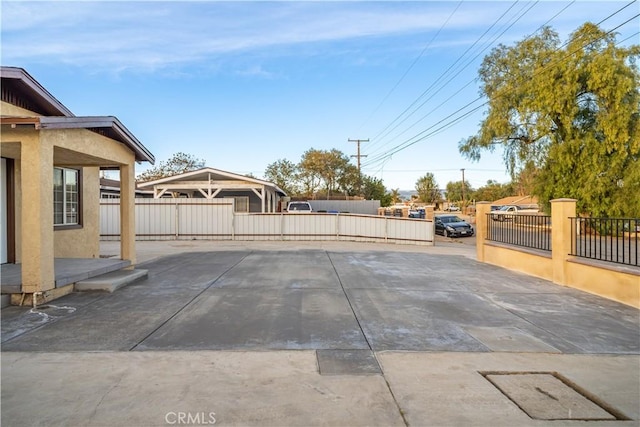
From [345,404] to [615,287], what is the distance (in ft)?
20.5

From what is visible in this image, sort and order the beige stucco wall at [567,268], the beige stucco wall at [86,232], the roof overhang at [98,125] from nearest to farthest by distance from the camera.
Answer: the roof overhang at [98,125]
the beige stucco wall at [567,268]
the beige stucco wall at [86,232]

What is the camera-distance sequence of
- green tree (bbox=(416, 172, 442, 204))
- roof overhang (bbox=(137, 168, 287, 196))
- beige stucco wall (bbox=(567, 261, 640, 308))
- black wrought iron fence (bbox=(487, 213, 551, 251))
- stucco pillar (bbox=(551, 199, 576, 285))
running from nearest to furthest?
beige stucco wall (bbox=(567, 261, 640, 308)) < stucco pillar (bbox=(551, 199, 576, 285)) < black wrought iron fence (bbox=(487, 213, 551, 251)) < roof overhang (bbox=(137, 168, 287, 196)) < green tree (bbox=(416, 172, 442, 204))

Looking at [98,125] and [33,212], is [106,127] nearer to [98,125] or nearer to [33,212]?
[98,125]

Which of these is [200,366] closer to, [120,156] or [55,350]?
[55,350]

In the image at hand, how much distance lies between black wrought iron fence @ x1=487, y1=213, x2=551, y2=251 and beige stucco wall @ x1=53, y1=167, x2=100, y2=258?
37.4ft

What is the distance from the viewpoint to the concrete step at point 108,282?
7.17m

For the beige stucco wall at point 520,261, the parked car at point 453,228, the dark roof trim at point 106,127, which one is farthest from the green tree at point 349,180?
the dark roof trim at point 106,127

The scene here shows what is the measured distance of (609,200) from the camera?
19.4 meters

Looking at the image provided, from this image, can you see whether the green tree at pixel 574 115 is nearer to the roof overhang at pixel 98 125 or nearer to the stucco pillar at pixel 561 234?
the stucco pillar at pixel 561 234

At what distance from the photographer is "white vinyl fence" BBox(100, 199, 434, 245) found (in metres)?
18.2

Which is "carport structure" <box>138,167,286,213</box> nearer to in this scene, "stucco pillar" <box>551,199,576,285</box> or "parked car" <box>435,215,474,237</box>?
"parked car" <box>435,215,474,237</box>

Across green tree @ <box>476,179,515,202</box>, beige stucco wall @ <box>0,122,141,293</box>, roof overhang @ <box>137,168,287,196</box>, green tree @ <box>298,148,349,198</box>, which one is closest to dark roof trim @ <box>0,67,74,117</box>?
beige stucco wall @ <box>0,122,141,293</box>

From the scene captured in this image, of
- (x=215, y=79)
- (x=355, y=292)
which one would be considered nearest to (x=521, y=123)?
(x=215, y=79)

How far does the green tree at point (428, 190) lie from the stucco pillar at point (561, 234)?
2978 inches
